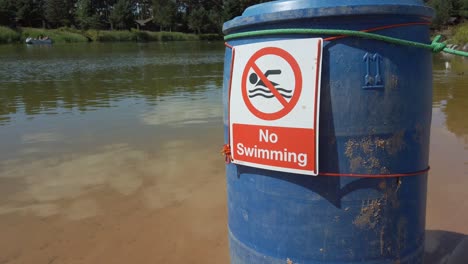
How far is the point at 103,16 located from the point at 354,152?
3534 inches

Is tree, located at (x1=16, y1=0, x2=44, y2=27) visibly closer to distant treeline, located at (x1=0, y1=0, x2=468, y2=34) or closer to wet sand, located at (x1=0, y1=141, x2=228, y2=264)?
distant treeline, located at (x1=0, y1=0, x2=468, y2=34)

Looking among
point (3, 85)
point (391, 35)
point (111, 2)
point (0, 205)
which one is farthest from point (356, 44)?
point (111, 2)

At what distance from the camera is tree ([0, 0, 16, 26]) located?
213 feet

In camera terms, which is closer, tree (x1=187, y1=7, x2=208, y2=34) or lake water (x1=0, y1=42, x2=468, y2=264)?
lake water (x1=0, y1=42, x2=468, y2=264)

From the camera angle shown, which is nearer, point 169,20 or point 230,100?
point 230,100

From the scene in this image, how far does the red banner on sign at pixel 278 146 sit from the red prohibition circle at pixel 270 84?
0.06 metres

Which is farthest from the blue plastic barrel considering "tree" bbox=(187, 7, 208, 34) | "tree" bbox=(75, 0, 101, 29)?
"tree" bbox=(187, 7, 208, 34)

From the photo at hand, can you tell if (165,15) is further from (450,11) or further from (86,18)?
(450,11)

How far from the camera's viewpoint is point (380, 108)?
1794 millimetres

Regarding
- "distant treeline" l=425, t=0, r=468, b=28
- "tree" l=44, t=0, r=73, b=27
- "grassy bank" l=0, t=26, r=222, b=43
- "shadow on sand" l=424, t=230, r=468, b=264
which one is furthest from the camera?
"tree" l=44, t=0, r=73, b=27

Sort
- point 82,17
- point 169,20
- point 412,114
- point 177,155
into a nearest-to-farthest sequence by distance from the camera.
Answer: point 412,114, point 177,155, point 82,17, point 169,20

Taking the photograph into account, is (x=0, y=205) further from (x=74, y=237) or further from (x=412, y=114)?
(x=412, y=114)

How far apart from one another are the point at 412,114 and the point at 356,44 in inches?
16.3

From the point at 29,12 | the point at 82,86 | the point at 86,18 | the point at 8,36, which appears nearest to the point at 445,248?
the point at 82,86
